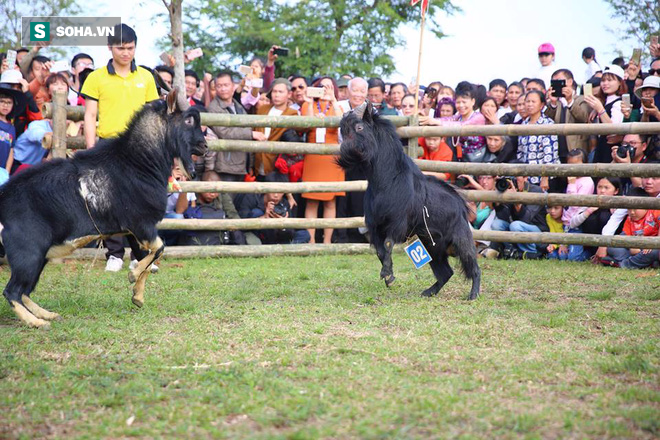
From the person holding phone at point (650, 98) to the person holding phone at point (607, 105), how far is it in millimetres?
417

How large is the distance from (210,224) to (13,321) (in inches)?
152

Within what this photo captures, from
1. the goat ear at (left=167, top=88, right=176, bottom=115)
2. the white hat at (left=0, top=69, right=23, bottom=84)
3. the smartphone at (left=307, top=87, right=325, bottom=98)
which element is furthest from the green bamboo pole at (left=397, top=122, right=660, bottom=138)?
the white hat at (left=0, top=69, right=23, bottom=84)

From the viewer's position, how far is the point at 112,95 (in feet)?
24.7

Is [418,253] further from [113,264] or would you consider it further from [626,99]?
[626,99]

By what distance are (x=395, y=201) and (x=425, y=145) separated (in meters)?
4.22

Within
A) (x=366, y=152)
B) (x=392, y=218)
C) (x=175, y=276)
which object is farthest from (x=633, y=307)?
(x=175, y=276)

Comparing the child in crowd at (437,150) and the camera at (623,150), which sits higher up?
the camera at (623,150)

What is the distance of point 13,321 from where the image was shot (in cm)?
548

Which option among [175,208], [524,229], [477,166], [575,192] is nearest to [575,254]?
[524,229]

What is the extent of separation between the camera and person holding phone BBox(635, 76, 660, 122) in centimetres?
898

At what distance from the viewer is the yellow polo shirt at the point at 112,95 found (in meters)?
7.53

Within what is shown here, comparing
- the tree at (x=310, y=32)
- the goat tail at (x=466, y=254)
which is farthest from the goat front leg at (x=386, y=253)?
the tree at (x=310, y=32)

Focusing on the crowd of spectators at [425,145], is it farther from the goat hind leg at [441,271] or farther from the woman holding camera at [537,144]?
the goat hind leg at [441,271]

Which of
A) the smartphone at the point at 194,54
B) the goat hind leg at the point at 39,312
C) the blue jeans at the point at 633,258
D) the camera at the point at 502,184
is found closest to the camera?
the goat hind leg at the point at 39,312
